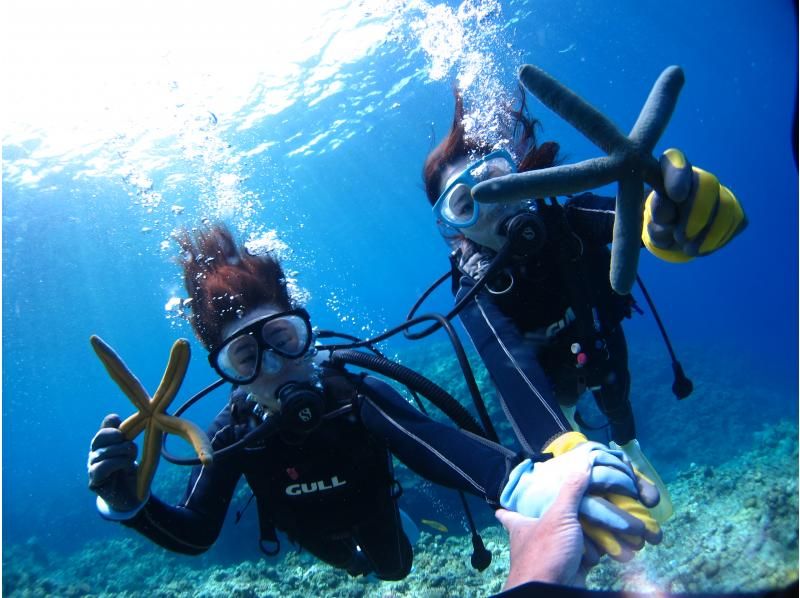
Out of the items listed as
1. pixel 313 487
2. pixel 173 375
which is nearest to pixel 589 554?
pixel 173 375

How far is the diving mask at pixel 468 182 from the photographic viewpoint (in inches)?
136

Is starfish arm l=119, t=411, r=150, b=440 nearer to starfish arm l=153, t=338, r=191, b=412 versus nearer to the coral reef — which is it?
starfish arm l=153, t=338, r=191, b=412

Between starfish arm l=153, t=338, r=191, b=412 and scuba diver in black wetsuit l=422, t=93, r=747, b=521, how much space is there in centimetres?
173

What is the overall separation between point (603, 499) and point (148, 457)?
2204 millimetres

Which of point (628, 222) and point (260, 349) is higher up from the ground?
point (260, 349)

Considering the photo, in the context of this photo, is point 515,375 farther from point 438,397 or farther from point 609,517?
point 609,517

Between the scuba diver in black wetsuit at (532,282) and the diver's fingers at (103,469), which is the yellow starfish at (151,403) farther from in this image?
the scuba diver in black wetsuit at (532,282)

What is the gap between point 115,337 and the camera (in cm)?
5578

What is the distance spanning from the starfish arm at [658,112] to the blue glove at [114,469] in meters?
2.81

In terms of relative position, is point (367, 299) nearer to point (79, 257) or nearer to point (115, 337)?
point (115, 337)

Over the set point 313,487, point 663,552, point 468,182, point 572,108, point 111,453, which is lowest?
point 663,552

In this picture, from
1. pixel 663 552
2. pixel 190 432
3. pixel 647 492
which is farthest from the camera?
pixel 663 552

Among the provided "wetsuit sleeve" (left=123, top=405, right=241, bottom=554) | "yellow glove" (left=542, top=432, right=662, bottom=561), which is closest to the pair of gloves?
"yellow glove" (left=542, top=432, right=662, bottom=561)

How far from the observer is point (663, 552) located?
25.0 feet
